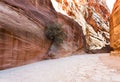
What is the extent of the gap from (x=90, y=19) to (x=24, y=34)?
11.9 meters

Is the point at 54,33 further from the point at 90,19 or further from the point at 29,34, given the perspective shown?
the point at 90,19

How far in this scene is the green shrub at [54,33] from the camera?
6906 mm

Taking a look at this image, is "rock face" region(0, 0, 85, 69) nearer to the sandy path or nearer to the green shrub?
the green shrub

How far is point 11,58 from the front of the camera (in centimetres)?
442

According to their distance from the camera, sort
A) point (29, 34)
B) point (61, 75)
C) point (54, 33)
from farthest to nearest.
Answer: point (54, 33) → point (29, 34) → point (61, 75)

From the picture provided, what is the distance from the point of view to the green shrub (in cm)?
691

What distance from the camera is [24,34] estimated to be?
5.17 metres

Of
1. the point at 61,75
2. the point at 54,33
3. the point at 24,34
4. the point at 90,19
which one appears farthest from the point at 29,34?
the point at 90,19

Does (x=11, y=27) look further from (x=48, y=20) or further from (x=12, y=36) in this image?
(x=48, y=20)

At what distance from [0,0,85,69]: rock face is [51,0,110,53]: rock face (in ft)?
18.5

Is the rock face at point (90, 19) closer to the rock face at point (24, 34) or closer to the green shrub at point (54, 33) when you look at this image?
the green shrub at point (54, 33)

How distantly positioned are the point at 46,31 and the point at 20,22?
1.93 m

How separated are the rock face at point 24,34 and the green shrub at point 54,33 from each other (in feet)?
0.65

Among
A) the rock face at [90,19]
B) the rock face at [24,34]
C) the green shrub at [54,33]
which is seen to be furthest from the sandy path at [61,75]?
the rock face at [90,19]
